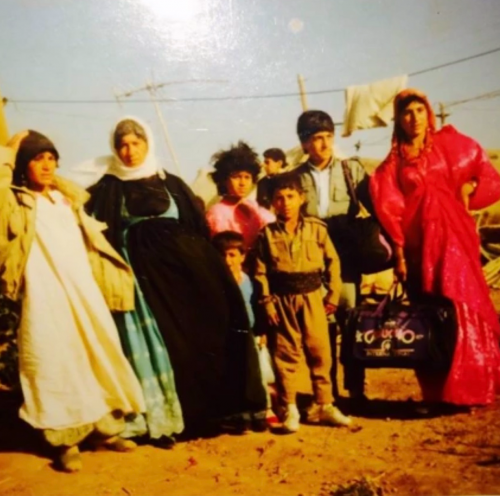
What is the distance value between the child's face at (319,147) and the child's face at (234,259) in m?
0.82

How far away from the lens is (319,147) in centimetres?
448

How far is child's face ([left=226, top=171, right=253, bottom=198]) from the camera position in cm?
446

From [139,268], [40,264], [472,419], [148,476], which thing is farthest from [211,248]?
[472,419]

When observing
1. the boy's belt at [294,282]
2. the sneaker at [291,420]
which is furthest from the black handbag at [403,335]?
the sneaker at [291,420]

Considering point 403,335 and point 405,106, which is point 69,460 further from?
point 405,106

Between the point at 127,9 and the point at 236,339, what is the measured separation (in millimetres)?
2147

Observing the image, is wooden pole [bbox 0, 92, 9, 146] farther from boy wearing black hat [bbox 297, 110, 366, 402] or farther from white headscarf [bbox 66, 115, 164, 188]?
boy wearing black hat [bbox 297, 110, 366, 402]

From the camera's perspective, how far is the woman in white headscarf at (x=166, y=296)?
408 cm

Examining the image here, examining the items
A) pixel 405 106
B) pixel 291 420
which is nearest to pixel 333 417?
pixel 291 420

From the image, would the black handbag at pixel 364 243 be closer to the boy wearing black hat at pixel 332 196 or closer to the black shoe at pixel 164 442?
the boy wearing black hat at pixel 332 196

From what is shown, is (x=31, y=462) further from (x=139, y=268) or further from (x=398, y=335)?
(x=398, y=335)

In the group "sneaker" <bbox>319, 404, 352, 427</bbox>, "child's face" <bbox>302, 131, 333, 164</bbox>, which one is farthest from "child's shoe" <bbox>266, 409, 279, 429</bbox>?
"child's face" <bbox>302, 131, 333, 164</bbox>

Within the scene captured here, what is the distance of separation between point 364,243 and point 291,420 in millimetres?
1243

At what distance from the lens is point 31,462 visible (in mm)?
3850
